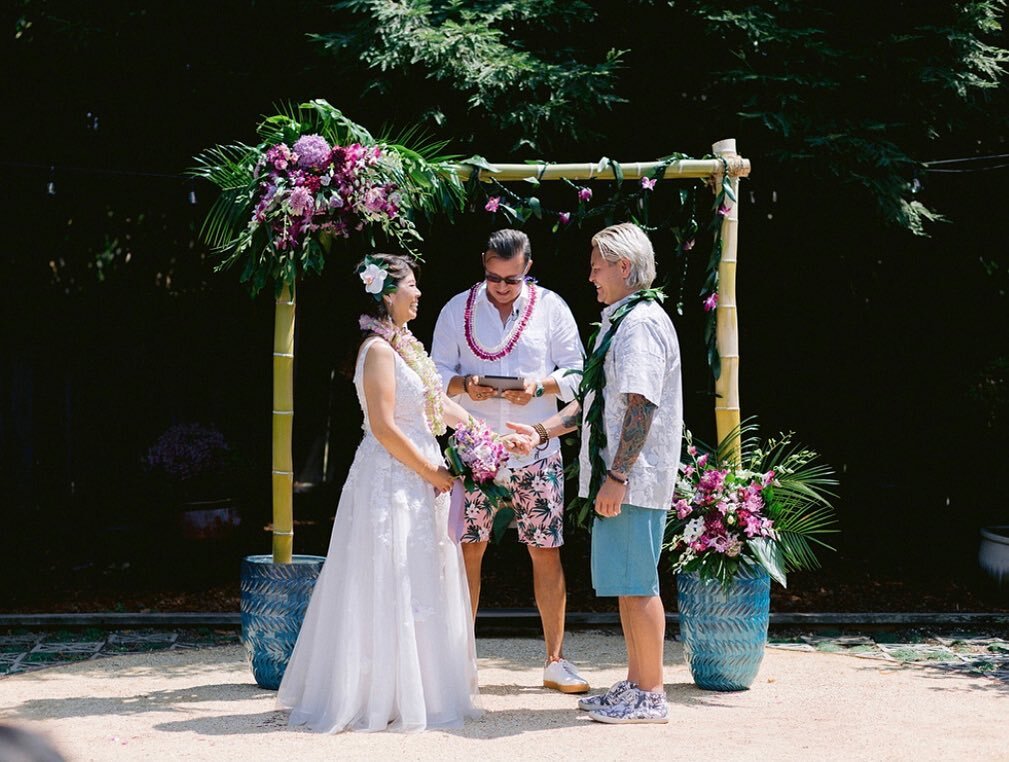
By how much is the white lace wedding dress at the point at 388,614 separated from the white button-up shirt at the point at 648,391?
765 millimetres

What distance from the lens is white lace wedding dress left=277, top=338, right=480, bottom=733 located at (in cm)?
492

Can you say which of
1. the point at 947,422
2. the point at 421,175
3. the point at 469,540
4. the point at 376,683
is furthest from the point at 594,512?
the point at 947,422

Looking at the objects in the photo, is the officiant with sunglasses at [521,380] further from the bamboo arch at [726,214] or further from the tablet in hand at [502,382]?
the bamboo arch at [726,214]

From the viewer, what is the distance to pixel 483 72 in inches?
286

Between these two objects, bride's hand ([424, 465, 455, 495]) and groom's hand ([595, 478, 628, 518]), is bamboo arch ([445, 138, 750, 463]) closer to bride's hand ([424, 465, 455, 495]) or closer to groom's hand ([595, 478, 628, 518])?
groom's hand ([595, 478, 628, 518])

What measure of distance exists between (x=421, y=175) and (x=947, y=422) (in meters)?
6.06

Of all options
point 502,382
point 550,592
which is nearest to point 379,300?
point 502,382

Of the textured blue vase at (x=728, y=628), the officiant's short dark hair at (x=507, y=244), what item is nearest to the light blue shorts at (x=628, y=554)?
the textured blue vase at (x=728, y=628)

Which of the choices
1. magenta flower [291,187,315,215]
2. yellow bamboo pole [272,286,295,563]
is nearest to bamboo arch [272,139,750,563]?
yellow bamboo pole [272,286,295,563]

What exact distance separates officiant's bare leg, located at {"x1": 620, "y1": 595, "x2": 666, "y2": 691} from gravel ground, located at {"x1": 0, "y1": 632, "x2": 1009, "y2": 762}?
20cm

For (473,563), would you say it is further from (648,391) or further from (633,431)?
(648,391)

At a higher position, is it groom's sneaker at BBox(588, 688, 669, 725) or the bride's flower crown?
the bride's flower crown

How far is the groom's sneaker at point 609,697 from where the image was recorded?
5.04 m

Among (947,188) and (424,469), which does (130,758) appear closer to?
(424,469)
